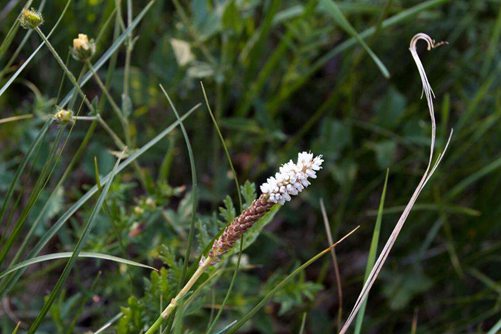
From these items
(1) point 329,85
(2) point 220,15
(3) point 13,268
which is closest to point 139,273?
(3) point 13,268

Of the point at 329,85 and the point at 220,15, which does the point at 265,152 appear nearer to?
the point at 329,85

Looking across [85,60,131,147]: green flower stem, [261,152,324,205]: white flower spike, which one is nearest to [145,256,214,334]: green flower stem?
[261,152,324,205]: white flower spike

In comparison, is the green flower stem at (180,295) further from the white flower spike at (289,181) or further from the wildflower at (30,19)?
the wildflower at (30,19)

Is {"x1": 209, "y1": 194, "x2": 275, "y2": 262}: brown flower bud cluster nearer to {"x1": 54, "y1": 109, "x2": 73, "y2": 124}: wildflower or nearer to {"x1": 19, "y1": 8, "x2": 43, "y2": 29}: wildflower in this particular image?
{"x1": 54, "y1": 109, "x2": 73, "y2": 124}: wildflower

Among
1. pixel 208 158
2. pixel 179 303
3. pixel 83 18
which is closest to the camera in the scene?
pixel 179 303

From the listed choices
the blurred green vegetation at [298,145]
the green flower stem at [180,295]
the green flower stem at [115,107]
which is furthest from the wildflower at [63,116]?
the blurred green vegetation at [298,145]

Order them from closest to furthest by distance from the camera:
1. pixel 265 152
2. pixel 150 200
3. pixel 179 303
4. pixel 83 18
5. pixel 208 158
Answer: pixel 179 303
pixel 150 200
pixel 83 18
pixel 208 158
pixel 265 152
